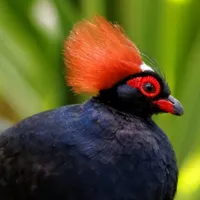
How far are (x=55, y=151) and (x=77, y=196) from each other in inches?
4.3

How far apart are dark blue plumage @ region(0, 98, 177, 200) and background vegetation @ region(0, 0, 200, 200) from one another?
731mm

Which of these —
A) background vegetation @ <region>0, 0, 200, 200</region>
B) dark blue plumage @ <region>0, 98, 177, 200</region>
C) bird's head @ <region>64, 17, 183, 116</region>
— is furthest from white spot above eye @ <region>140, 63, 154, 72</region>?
background vegetation @ <region>0, 0, 200, 200</region>

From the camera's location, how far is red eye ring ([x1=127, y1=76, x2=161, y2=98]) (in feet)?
5.62

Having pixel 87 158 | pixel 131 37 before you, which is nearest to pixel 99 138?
pixel 87 158

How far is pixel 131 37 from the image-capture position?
2.54 meters

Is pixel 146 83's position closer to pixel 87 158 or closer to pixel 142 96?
pixel 142 96

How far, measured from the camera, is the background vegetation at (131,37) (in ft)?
8.09

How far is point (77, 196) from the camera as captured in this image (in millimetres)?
1620

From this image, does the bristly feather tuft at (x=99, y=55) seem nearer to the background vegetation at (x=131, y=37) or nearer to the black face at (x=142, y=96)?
the black face at (x=142, y=96)

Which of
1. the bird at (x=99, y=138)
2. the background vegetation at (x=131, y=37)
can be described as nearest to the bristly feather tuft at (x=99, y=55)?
the bird at (x=99, y=138)

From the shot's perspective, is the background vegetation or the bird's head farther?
the background vegetation

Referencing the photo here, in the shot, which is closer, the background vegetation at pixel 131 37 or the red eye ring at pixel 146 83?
the red eye ring at pixel 146 83

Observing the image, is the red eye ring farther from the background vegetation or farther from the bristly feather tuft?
the background vegetation

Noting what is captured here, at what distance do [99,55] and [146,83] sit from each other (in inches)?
4.8
